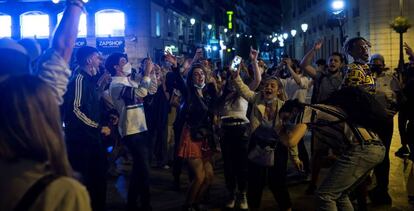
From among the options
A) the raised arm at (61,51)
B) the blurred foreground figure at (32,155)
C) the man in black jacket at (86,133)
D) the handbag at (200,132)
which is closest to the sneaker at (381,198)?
the handbag at (200,132)

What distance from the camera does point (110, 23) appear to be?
40.8 m

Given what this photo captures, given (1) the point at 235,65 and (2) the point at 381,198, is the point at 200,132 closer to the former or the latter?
(1) the point at 235,65

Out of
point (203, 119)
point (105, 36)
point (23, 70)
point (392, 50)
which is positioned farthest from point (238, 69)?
point (105, 36)

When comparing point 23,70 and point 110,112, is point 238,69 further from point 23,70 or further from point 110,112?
point 23,70

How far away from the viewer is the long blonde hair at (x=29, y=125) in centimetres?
225

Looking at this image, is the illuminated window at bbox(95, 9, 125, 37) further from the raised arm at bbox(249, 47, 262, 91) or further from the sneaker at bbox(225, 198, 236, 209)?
the sneaker at bbox(225, 198, 236, 209)

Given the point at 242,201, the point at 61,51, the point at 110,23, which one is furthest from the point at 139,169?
the point at 110,23

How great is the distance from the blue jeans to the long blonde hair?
3.33 metres

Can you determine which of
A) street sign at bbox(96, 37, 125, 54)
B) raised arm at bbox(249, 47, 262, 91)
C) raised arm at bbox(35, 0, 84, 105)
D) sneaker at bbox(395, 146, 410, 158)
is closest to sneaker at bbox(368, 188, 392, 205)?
raised arm at bbox(249, 47, 262, 91)

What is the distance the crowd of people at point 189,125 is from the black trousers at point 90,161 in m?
0.01

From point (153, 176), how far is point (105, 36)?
3147cm

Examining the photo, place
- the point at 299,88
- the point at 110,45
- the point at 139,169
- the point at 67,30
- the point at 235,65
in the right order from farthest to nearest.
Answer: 1. the point at 110,45
2. the point at 299,88
3. the point at 235,65
4. the point at 139,169
5. the point at 67,30

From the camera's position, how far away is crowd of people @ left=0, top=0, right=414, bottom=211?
2.28m

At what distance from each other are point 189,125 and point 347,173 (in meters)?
2.74
